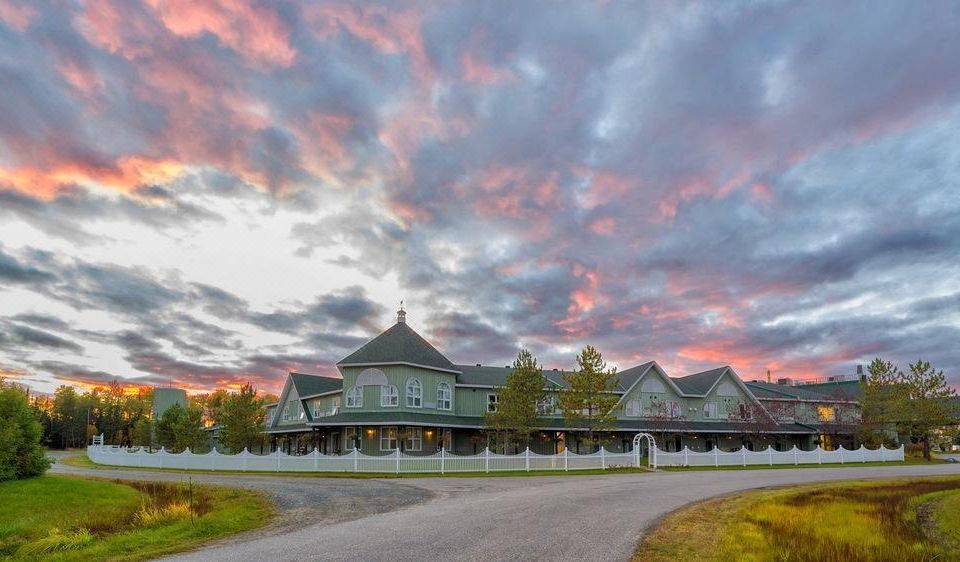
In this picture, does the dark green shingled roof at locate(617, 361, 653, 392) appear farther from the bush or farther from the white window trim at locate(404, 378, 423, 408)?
the bush

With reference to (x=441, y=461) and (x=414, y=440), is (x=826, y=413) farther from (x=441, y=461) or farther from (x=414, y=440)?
(x=441, y=461)

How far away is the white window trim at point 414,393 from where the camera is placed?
45.4m

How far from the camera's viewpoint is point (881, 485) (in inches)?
1088

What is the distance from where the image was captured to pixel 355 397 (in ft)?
151

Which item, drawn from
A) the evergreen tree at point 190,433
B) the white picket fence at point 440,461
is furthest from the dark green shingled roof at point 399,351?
the evergreen tree at point 190,433

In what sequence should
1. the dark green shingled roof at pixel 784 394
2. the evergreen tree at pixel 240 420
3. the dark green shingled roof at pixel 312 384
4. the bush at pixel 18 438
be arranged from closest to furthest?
1. the bush at pixel 18 438
2. the evergreen tree at pixel 240 420
3. the dark green shingled roof at pixel 312 384
4. the dark green shingled roof at pixel 784 394

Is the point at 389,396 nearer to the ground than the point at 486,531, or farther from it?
farther from it

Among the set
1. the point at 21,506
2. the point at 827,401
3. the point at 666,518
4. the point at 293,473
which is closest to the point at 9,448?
the point at 21,506

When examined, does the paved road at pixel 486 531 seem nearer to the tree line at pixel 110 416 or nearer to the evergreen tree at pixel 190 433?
the evergreen tree at pixel 190 433

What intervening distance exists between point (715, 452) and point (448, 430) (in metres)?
18.4

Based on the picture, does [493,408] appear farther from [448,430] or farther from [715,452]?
[715,452]

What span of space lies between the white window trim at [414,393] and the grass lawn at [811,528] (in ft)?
89.2

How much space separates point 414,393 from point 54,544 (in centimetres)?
3370

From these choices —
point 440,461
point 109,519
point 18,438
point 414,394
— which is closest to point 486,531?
point 109,519
